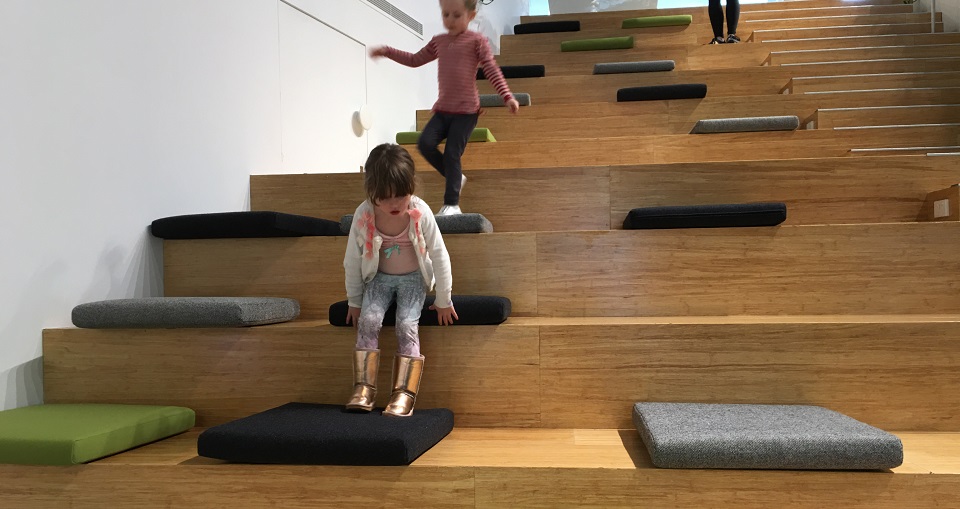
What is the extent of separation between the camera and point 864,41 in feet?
15.1

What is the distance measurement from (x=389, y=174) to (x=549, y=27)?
3757mm

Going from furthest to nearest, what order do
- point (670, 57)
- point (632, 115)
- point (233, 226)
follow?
1. point (670, 57)
2. point (632, 115)
3. point (233, 226)

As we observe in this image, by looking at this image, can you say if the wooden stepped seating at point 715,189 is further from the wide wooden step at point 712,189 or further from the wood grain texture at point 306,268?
the wood grain texture at point 306,268

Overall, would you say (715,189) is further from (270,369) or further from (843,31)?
(843,31)

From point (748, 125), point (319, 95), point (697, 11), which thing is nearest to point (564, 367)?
point (748, 125)

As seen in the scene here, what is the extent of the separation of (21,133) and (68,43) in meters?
0.29

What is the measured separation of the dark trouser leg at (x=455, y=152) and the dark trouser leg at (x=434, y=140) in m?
0.03

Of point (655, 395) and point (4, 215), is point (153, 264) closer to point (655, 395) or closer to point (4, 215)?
point (4, 215)

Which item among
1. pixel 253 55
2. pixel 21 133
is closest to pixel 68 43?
pixel 21 133

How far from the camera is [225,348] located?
1871mm

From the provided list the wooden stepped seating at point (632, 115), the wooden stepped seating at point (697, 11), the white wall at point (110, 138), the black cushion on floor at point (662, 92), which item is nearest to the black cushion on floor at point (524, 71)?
the wooden stepped seating at point (632, 115)

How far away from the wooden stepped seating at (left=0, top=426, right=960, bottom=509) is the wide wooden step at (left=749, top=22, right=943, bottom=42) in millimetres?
3835

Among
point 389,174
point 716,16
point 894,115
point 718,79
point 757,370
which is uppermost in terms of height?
point 716,16

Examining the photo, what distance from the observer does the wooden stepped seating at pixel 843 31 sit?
15.3ft
